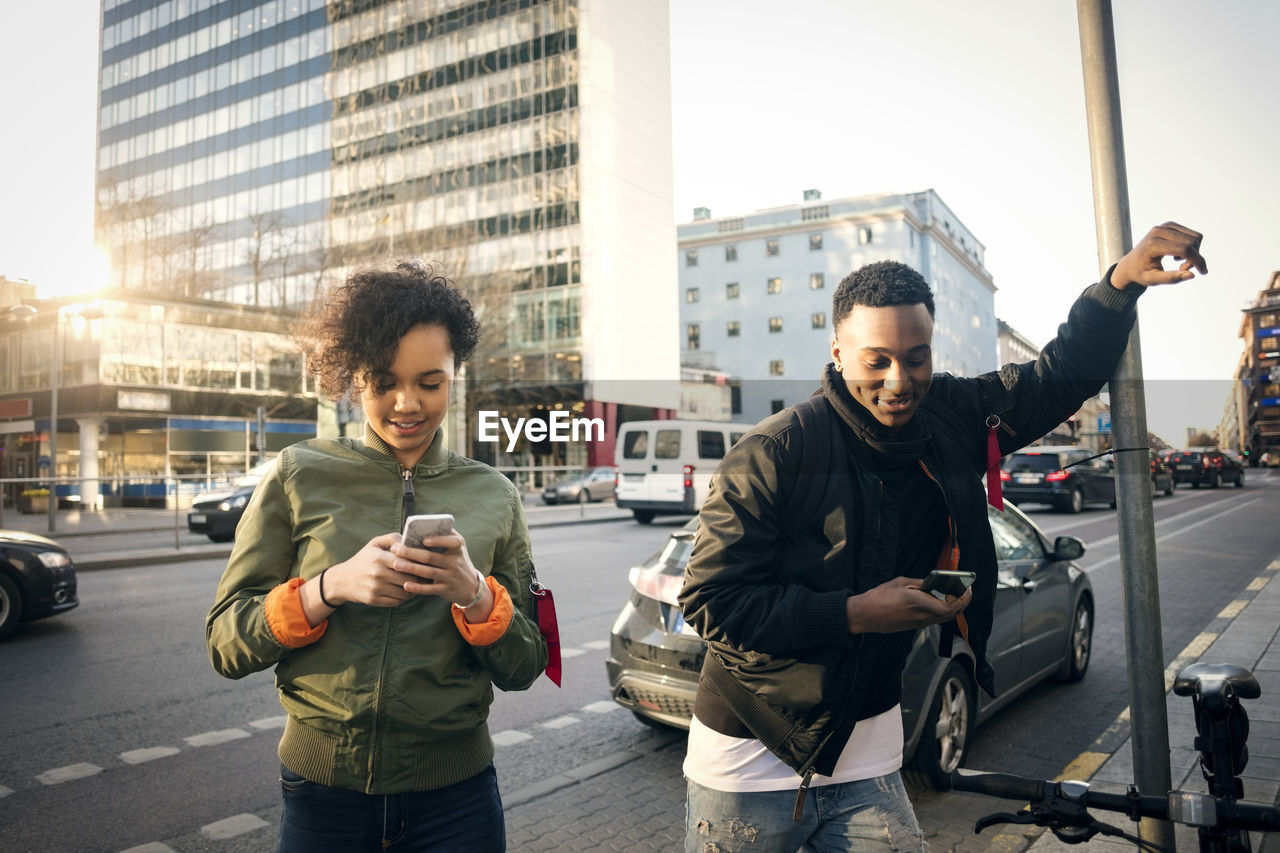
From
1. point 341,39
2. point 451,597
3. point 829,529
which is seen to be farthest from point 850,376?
point 341,39

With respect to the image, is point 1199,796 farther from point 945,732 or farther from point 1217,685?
point 945,732

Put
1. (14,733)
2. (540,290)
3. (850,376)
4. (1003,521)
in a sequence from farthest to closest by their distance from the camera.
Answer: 1. (540,290)
2. (1003,521)
3. (14,733)
4. (850,376)

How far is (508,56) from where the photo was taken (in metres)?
50.8

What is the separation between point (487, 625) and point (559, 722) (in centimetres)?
434

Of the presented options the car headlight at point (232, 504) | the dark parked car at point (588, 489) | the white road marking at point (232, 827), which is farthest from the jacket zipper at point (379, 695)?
the dark parked car at point (588, 489)

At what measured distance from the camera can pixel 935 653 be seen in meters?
4.39

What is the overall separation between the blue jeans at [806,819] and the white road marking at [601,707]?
4137mm

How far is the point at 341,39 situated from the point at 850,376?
203ft

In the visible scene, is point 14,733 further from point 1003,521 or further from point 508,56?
point 508,56

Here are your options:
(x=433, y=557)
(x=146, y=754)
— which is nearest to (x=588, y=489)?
(x=146, y=754)

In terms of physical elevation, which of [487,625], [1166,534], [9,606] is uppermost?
[487,625]

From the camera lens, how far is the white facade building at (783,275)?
231ft

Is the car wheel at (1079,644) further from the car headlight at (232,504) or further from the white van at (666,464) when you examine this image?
the car headlight at (232,504)

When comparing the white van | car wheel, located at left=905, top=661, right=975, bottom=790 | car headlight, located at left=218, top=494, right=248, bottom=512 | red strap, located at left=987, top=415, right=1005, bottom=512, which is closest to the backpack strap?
red strap, located at left=987, top=415, right=1005, bottom=512
